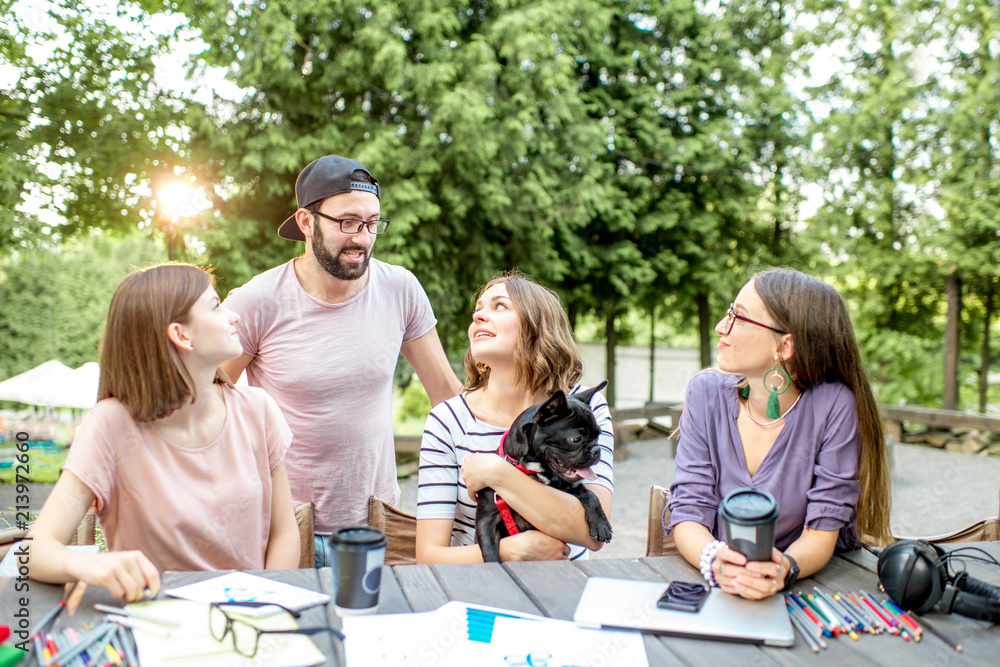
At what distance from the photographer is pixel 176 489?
1956 millimetres

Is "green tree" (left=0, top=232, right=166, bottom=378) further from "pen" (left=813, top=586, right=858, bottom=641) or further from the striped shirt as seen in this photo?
Answer: "pen" (left=813, top=586, right=858, bottom=641)

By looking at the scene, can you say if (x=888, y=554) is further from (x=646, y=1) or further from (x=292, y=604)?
(x=646, y=1)

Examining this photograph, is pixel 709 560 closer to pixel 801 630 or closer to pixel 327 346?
pixel 801 630

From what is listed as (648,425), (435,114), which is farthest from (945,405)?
(435,114)

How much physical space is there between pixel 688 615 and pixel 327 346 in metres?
1.77

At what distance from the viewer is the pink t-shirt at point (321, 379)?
9.32 ft

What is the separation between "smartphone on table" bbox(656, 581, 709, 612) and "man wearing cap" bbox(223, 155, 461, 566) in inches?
60.7

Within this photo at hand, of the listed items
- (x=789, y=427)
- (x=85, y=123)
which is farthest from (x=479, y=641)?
(x=85, y=123)

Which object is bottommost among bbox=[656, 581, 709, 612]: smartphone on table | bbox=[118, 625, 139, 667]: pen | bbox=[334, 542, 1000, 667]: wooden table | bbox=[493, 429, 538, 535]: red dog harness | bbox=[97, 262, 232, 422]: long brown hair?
bbox=[334, 542, 1000, 667]: wooden table

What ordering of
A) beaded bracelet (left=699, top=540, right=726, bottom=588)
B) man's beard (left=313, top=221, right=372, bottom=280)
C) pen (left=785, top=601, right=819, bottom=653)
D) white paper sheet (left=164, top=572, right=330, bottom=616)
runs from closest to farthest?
pen (left=785, top=601, right=819, bottom=653)
white paper sheet (left=164, top=572, right=330, bottom=616)
beaded bracelet (left=699, top=540, right=726, bottom=588)
man's beard (left=313, top=221, right=372, bottom=280)

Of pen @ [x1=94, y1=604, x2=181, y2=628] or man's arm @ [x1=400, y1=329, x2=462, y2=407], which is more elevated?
man's arm @ [x1=400, y1=329, x2=462, y2=407]

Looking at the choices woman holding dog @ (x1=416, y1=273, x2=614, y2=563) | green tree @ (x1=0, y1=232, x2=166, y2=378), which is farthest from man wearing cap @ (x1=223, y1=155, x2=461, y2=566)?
green tree @ (x1=0, y1=232, x2=166, y2=378)

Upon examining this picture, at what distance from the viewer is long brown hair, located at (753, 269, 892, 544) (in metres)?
2.17

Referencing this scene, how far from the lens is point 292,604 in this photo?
1.62m
